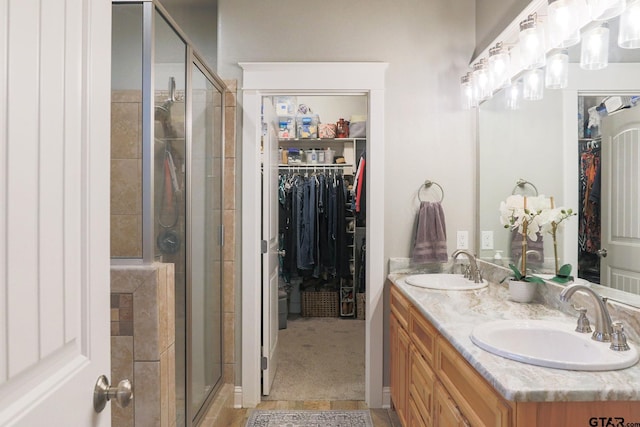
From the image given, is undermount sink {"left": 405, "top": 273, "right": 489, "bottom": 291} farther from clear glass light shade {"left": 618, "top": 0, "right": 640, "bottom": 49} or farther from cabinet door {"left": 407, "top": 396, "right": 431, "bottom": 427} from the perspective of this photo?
clear glass light shade {"left": 618, "top": 0, "right": 640, "bottom": 49}

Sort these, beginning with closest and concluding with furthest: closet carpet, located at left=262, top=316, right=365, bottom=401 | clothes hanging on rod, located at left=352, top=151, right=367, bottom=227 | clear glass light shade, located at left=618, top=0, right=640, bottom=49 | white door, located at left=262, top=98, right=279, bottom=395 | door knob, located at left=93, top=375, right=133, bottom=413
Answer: door knob, located at left=93, top=375, right=133, bottom=413, clear glass light shade, located at left=618, top=0, right=640, bottom=49, white door, located at left=262, top=98, right=279, bottom=395, closet carpet, located at left=262, top=316, right=365, bottom=401, clothes hanging on rod, located at left=352, top=151, right=367, bottom=227

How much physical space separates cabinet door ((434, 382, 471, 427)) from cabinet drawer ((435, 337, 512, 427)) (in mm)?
27

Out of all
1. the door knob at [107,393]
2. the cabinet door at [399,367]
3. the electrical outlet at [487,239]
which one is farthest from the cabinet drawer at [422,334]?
the door knob at [107,393]

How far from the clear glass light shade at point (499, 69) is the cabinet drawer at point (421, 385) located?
59.2 inches

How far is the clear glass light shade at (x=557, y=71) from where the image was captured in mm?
1630

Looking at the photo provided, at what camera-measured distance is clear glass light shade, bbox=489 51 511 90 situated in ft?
6.86

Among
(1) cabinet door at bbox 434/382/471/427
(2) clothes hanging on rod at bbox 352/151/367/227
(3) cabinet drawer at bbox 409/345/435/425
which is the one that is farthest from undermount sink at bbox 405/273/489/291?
(2) clothes hanging on rod at bbox 352/151/367/227

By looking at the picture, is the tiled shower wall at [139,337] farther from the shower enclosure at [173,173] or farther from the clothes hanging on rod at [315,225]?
the clothes hanging on rod at [315,225]

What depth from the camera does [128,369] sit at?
57.9 inches

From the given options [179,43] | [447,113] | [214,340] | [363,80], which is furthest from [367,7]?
[214,340]

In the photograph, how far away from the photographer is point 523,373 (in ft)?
3.26

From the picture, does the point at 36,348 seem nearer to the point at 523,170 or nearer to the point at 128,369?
the point at 128,369

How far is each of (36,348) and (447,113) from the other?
2451 millimetres

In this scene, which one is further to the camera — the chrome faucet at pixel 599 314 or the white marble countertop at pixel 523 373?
the chrome faucet at pixel 599 314
